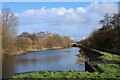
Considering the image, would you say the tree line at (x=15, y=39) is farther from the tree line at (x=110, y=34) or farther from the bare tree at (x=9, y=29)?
the tree line at (x=110, y=34)

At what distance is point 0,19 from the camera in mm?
32469

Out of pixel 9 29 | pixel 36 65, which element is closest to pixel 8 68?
pixel 36 65

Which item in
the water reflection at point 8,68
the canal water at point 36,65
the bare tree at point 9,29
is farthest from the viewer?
the bare tree at point 9,29

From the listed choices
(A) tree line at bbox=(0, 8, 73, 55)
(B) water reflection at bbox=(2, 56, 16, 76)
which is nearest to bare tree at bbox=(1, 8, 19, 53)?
(A) tree line at bbox=(0, 8, 73, 55)

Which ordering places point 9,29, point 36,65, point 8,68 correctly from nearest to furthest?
point 8,68
point 36,65
point 9,29

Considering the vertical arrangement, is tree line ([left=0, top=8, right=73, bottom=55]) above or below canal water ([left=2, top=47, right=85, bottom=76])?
above

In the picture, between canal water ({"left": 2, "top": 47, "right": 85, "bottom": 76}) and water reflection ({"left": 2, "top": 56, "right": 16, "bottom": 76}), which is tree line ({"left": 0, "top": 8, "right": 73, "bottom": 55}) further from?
water reflection ({"left": 2, "top": 56, "right": 16, "bottom": 76})

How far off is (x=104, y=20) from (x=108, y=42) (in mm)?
5662

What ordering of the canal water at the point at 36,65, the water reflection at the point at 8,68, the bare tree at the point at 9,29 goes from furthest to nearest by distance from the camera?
the bare tree at the point at 9,29
the canal water at the point at 36,65
the water reflection at the point at 8,68

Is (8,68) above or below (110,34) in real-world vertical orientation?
below

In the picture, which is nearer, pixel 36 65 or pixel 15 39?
pixel 36 65

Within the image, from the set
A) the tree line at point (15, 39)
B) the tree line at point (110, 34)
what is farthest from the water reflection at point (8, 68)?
the tree line at point (110, 34)

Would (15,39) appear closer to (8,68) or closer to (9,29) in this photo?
(9,29)

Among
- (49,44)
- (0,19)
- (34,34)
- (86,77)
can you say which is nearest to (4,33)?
Answer: (0,19)
